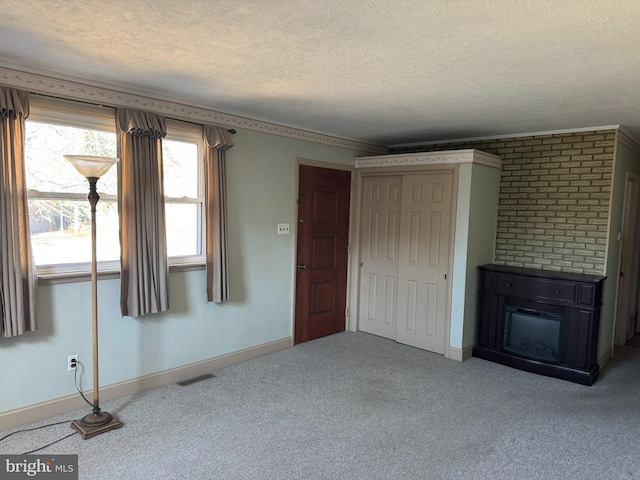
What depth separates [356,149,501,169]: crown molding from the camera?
427 cm

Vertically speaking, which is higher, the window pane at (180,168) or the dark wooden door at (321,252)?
the window pane at (180,168)

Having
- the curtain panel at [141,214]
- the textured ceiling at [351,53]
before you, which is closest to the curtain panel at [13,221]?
the textured ceiling at [351,53]

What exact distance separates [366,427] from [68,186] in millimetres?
2705

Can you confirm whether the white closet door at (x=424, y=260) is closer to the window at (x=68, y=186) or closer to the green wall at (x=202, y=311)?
the green wall at (x=202, y=311)

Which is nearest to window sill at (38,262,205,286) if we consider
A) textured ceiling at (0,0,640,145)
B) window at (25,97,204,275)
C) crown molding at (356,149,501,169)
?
window at (25,97,204,275)

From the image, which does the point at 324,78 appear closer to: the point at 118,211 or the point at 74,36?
the point at 74,36

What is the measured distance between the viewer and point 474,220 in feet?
14.4

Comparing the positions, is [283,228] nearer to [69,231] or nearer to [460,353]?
[69,231]

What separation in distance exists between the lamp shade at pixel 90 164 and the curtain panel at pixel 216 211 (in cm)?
109

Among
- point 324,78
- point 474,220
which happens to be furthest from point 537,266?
point 324,78

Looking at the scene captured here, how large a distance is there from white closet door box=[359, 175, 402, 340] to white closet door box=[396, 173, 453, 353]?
11cm

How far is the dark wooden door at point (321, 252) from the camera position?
15.4 feet

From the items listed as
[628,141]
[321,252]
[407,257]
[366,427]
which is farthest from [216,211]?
[628,141]

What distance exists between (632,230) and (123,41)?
5.53 m
